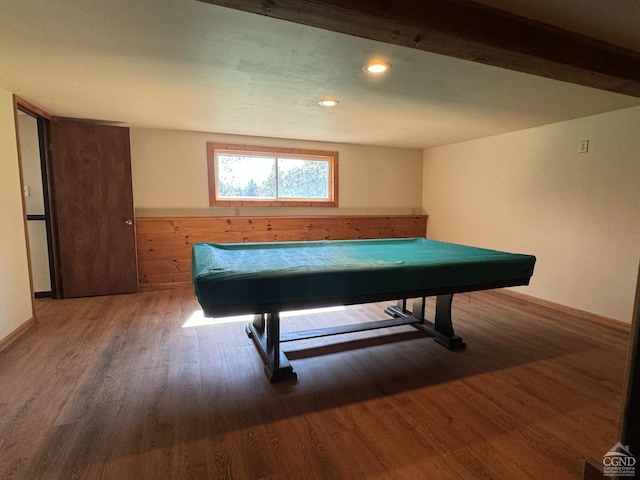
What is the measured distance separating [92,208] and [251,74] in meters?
2.76

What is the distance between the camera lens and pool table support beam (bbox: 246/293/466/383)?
85.6 inches

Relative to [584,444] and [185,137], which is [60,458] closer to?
[584,444]

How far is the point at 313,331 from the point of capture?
2.71 m

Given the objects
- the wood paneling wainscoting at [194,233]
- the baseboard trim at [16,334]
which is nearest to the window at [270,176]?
the wood paneling wainscoting at [194,233]

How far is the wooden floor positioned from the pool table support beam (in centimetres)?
9

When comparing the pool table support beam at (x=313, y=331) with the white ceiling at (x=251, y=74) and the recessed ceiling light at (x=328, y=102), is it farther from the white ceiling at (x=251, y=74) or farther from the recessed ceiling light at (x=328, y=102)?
the recessed ceiling light at (x=328, y=102)

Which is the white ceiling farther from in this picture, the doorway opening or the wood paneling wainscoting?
the wood paneling wainscoting

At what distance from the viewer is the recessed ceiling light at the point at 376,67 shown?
2102mm

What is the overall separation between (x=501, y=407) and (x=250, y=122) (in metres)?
3.50

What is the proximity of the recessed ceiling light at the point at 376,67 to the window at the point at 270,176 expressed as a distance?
2.65m

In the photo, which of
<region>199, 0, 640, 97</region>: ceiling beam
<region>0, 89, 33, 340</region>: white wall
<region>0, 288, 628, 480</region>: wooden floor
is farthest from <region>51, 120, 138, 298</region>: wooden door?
<region>199, 0, 640, 97</region>: ceiling beam

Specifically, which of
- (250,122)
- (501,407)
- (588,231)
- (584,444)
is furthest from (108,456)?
(588,231)

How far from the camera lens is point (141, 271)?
13.8ft

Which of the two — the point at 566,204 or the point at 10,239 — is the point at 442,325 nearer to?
the point at 566,204
